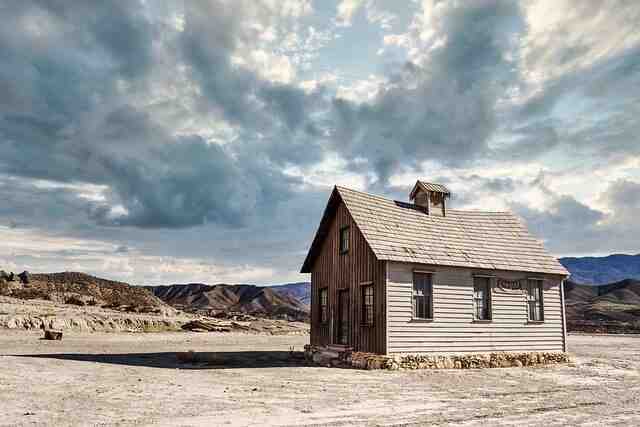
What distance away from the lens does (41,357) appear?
2025 cm

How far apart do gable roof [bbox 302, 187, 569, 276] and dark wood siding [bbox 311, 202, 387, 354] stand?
47 cm

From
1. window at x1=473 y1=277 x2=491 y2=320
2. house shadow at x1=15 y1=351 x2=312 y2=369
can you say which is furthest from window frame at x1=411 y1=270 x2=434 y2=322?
house shadow at x1=15 y1=351 x2=312 y2=369

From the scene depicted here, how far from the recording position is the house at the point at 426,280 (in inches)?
795

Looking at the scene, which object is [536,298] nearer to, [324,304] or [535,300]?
[535,300]

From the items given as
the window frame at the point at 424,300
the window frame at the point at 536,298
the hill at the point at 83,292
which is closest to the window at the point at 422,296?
the window frame at the point at 424,300

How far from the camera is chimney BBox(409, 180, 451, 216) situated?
24609 millimetres

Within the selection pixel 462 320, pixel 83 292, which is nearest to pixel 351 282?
pixel 462 320

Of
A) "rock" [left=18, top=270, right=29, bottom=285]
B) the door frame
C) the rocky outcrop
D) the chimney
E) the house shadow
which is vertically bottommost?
the house shadow

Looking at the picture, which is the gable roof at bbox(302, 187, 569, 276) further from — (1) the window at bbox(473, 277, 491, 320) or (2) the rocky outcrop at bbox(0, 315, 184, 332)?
(2) the rocky outcrop at bbox(0, 315, 184, 332)

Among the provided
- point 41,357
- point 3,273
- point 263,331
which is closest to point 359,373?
point 41,357

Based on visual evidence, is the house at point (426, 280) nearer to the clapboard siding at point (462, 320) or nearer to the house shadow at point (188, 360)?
the clapboard siding at point (462, 320)

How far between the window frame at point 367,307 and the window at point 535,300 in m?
7.53

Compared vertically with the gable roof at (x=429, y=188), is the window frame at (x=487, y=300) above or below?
below

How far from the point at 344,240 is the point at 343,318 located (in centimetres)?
314
